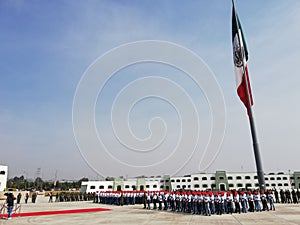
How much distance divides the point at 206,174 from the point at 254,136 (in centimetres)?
5341

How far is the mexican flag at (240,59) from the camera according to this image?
23.6 m

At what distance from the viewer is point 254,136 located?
22.5 metres

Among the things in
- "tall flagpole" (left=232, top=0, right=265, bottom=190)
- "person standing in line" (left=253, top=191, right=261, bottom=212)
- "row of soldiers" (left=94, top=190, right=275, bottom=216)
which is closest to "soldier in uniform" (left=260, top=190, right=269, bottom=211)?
"row of soldiers" (left=94, top=190, right=275, bottom=216)

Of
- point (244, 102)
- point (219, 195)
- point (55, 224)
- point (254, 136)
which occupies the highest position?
point (244, 102)

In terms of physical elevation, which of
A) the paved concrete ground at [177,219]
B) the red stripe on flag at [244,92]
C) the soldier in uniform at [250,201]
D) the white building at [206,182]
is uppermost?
the red stripe on flag at [244,92]

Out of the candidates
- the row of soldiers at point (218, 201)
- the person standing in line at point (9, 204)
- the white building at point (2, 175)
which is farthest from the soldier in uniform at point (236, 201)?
the white building at point (2, 175)

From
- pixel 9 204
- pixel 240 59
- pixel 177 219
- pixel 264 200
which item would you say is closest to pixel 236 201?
pixel 264 200

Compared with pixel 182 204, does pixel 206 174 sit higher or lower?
higher

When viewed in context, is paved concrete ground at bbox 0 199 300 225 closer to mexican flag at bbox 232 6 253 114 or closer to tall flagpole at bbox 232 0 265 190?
tall flagpole at bbox 232 0 265 190

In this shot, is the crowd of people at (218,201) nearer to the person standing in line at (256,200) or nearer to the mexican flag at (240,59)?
the person standing in line at (256,200)

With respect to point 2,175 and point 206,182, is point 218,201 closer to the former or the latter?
point 206,182

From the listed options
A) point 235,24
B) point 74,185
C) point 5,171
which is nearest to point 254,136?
point 235,24

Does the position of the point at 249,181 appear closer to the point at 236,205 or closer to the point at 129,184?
the point at 129,184

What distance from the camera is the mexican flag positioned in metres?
23.6
